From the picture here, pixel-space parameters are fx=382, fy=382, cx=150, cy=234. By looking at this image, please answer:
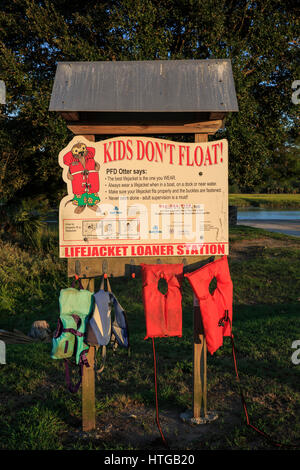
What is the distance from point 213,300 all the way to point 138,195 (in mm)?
1312

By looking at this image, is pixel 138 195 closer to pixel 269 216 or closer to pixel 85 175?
pixel 85 175

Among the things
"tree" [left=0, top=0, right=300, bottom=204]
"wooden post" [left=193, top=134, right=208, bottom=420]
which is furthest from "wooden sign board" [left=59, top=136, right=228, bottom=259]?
"tree" [left=0, top=0, right=300, bottom=204]

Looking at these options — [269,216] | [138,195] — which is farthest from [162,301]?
[269,216]

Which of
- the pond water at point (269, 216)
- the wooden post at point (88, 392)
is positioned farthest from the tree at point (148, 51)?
the pond water at point (269, 216)

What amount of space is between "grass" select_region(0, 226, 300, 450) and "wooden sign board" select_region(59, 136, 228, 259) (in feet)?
5.77

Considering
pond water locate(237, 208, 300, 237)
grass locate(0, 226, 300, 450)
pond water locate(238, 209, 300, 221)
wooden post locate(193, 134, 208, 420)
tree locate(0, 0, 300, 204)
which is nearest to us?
grass locate(0, 226, 300, 450)

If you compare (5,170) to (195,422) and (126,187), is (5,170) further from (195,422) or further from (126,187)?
(195,422)

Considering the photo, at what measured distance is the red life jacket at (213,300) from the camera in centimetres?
379

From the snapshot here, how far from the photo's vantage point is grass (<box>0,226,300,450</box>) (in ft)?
12.0

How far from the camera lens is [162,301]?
386cm

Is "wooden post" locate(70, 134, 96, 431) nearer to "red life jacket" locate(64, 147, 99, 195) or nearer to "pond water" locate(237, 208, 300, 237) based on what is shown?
"red life jacket" locate(64, 147, 99, 195)
